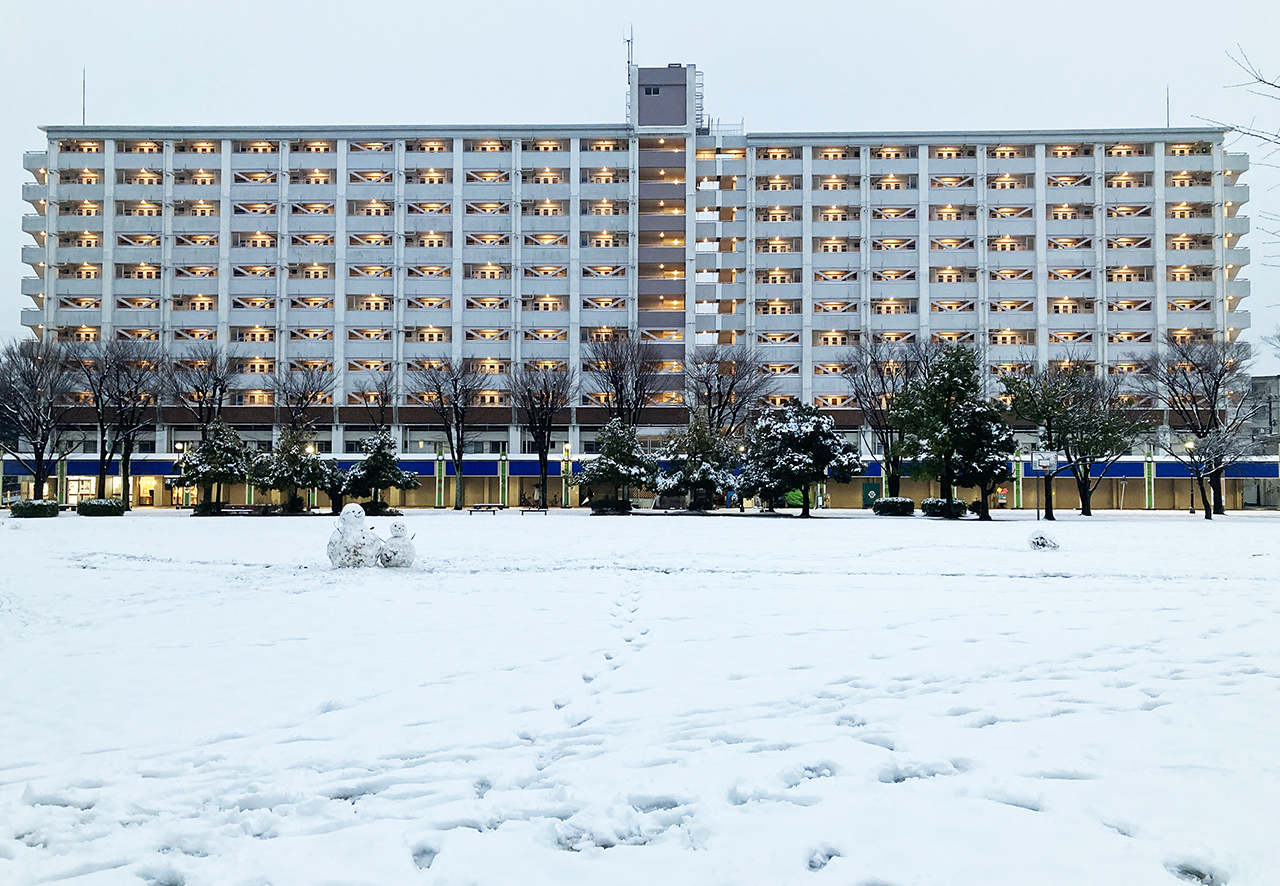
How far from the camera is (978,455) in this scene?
40.3 meters

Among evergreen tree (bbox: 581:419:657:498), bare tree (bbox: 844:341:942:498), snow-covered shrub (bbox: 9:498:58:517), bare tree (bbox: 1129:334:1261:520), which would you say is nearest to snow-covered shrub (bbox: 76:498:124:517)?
snow-covered shrub (bbox: 9:498:58:517)

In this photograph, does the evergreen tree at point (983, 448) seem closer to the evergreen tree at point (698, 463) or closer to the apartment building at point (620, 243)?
the evergreen tree at point (698, 463)

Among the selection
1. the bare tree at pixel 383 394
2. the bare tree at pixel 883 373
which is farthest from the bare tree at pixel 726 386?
the bare tree at pixel 383 394

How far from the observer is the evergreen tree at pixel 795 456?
42406 millimetres

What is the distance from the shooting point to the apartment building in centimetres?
7362

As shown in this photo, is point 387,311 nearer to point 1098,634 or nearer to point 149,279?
point 149,279

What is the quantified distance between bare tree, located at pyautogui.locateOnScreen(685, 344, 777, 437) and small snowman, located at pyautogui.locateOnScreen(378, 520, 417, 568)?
41988mm

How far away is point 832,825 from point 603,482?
144 ft

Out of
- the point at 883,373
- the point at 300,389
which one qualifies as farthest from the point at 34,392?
the point at 883,373

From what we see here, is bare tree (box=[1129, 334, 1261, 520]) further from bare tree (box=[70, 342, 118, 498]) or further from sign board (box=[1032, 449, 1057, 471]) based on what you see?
bare tree (box=[70, 342, 118, 498])

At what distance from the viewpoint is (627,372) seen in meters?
61.3

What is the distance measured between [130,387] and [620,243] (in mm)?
42191

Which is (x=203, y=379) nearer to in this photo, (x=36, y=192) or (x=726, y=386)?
(x=36, y=192)

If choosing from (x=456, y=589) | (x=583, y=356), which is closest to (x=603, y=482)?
(x=583, y=356)
